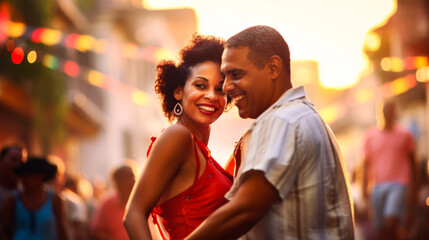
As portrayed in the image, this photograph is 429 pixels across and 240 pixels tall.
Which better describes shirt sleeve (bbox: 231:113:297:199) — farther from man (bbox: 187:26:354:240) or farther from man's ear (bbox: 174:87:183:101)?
man's ear (bbox: 174:87:183:101)

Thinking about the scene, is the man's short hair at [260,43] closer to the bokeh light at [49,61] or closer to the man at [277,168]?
the man at [277,168]

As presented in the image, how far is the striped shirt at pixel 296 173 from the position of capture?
9.84ft

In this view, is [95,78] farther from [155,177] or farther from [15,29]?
[155,177]

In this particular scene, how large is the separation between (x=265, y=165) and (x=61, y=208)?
534 centimetres

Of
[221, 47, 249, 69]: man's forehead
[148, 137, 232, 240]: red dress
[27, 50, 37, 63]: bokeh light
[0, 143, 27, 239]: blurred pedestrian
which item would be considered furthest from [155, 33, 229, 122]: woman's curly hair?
[27, 50, 37, 63]: bokeh light

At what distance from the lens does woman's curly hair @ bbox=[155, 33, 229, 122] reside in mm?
4125

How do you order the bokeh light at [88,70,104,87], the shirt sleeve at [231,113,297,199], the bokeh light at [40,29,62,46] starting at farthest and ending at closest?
the bokeh light at [88,70,104,87] < the bokeh light at [40,29,62,46] < the shirt sleeve at [231,113,297,199]

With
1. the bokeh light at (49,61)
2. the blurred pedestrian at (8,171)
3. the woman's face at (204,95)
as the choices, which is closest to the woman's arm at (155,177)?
the woman's face at (204,95)

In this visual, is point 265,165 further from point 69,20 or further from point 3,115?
point 69,20

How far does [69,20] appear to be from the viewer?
87.7ft

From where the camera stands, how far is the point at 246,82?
328 centimetres

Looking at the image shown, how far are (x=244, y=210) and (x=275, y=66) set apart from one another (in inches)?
25.6

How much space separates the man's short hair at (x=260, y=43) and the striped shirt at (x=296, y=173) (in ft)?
0.77

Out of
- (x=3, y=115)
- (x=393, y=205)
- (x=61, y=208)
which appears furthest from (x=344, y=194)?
(x=3, y=115)
